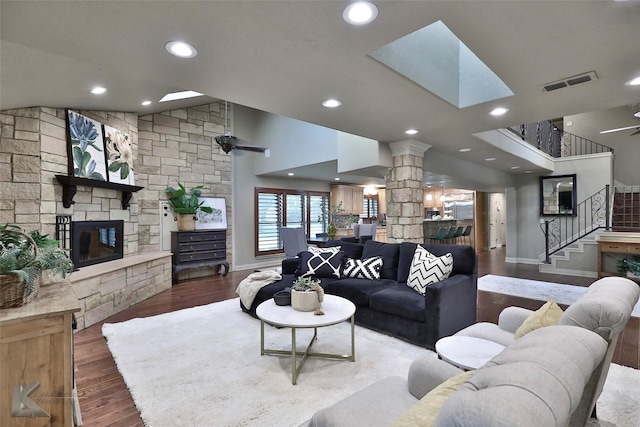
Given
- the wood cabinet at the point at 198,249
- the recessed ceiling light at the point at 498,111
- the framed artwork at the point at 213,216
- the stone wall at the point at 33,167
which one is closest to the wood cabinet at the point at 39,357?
Answer: the stone wall at the point at 33,167

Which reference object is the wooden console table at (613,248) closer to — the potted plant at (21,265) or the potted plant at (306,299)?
the potted plant at (306,299)

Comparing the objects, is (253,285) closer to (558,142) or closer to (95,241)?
(95,241)

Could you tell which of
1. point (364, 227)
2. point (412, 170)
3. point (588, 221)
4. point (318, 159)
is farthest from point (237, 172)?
point (588, 221)

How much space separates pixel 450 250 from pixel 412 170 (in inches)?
68.4

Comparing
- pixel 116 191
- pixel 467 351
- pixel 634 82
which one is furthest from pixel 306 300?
pixel 116 191

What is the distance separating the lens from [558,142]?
899cm

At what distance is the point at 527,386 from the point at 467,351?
1.46 metres

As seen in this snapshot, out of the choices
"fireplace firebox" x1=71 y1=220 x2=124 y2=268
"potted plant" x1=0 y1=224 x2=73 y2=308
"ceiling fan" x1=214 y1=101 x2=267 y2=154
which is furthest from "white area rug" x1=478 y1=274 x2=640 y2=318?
"fireplace firebox" x1=71 y1=220 x2=124 y2=268

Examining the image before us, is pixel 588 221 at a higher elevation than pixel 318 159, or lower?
lower

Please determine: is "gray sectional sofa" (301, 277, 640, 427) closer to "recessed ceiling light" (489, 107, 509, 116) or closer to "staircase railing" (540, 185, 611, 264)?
"recessed ceiling light" (489, 107, 509, 116)

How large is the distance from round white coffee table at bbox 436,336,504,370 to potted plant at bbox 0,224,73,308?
7.51 ft

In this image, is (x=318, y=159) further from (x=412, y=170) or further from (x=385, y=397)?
(x=385, y=397)

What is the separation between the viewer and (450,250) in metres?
3.44

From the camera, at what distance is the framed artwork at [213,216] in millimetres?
6523
